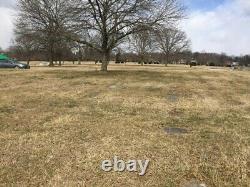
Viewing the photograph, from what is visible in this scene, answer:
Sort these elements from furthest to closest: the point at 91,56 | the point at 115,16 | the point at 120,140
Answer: the point at 91,56, the point at 115,16, the point at 120,140

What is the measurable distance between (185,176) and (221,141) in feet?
6.73

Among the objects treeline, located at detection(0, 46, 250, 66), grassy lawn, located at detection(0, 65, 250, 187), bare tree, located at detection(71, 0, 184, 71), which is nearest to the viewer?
grassy lawn, located at detection(0, 65, 250, 187)

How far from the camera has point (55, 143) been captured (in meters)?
6.74

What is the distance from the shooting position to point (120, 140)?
23.0 ft

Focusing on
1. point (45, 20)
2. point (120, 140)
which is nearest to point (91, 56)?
point (45, 20)

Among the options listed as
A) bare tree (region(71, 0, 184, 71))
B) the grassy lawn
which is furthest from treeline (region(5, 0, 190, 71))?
the grassy lawn

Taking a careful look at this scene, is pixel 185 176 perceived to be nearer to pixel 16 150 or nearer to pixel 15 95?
pixel 16 150

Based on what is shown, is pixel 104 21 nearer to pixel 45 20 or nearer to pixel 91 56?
pixel 45 20

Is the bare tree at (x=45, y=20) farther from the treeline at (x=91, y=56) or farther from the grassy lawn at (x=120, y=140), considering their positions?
the grassy lawn at (x=120, y=140)

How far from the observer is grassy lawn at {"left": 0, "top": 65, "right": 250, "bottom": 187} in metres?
5.35

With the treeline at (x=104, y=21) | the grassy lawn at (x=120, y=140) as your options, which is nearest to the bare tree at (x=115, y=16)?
the treeline at (x=104, y=21)

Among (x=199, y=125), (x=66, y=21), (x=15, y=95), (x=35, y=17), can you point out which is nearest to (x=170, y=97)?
(x=199, y=125)

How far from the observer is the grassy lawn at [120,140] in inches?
211

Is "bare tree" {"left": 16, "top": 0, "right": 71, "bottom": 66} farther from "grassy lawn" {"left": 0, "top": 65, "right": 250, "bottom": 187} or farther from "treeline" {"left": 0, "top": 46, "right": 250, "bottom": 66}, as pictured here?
"grassy lawn" {"left": 0, "top": 65, "right": 250, "bottom": 187}
